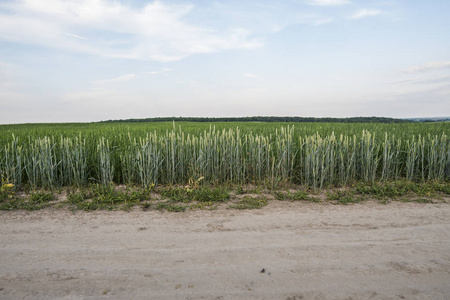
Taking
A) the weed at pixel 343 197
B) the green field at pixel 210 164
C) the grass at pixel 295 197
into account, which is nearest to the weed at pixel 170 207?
the green field at pixel 210 164

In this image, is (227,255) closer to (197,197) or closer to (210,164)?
(197,197)

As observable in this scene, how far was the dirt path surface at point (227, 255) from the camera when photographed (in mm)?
2369

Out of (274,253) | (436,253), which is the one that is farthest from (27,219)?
(436,253)

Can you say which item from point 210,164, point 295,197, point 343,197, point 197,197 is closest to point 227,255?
point 197,197

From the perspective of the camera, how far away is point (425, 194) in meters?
5.13

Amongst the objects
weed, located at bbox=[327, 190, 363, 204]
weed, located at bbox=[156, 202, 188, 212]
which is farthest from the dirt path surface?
weed, located at bbox=[327, 190, 363, 204]

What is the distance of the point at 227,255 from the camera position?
288 cm

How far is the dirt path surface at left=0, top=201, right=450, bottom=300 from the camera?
93.3 inches

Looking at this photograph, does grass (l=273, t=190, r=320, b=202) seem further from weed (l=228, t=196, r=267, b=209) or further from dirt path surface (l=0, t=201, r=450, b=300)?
dirt path surface (l=0, t=201, r=450, b=300)

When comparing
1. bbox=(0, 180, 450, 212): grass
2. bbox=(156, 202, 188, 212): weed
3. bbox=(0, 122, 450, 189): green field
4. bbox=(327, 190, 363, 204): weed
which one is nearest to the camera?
bbox=(156, 202, 188, 212): weed

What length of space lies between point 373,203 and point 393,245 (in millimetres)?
1702

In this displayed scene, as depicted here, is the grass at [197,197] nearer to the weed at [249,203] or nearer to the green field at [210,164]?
the weed at [249,203]

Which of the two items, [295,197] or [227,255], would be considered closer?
[227,255]

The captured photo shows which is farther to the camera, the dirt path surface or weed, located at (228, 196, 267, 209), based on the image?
weed, located at (228, 196, 267, 209)
